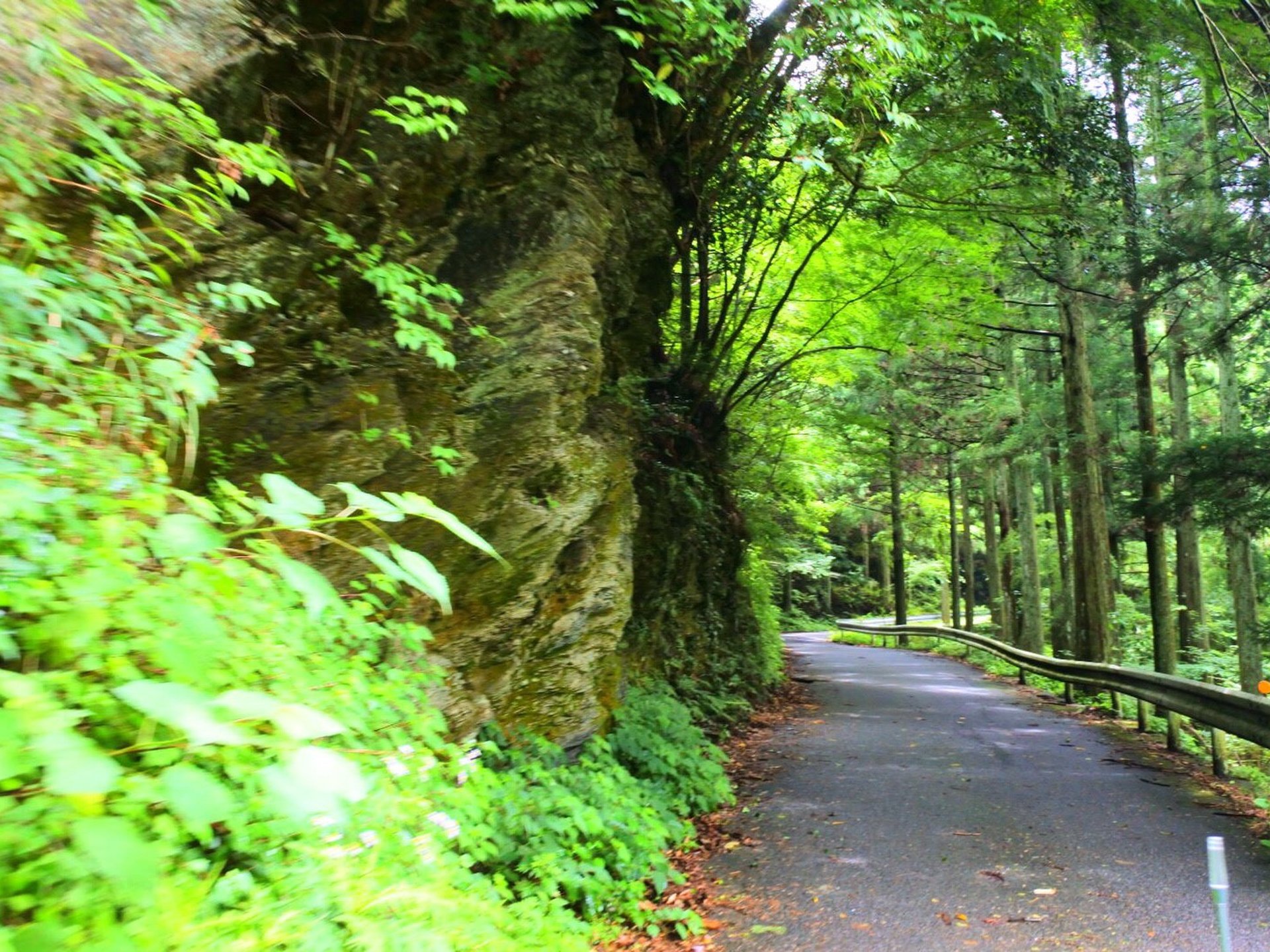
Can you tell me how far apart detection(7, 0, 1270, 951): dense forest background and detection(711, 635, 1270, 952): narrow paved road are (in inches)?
32.1

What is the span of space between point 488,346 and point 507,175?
Result: 1637 mm

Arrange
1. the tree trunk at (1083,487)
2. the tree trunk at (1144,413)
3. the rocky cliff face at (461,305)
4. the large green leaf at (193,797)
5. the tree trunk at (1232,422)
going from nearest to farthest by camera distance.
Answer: the large green leaf at (193,797), the rocky cliff face at (461,305), the tree trunk at (1144,413), the tree trunk at (1232,422), the tree trunk at (1083,487)

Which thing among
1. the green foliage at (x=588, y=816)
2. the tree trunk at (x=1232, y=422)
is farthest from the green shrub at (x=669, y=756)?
the tree trunk at (x=1232, y=422)

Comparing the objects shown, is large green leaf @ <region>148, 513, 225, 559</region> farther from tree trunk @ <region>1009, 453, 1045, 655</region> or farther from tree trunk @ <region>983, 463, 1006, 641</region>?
tree trunk @ <region>983, 463, 1006, 641</region>

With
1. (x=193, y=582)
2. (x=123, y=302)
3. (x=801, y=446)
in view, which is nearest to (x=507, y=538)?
(x=123, y=302)

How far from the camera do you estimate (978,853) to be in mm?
5809

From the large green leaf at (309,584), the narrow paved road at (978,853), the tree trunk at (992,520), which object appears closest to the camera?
the large green leaf at (309,584)

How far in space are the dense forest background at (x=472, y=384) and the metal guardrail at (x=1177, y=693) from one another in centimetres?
146

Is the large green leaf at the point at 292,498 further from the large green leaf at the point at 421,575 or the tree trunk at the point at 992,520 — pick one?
the tree trunk at the point at 992,520

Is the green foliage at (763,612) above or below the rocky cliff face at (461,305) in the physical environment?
below

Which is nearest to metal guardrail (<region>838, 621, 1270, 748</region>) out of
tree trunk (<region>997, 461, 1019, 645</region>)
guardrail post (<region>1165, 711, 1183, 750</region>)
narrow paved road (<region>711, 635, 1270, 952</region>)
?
guardrail post (<region>1165, 711, 1183, 750</region>)

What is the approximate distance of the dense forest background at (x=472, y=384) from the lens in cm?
199

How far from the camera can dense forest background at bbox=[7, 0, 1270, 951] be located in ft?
6.52

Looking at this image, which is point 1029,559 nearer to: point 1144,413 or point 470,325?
point 1144,413
